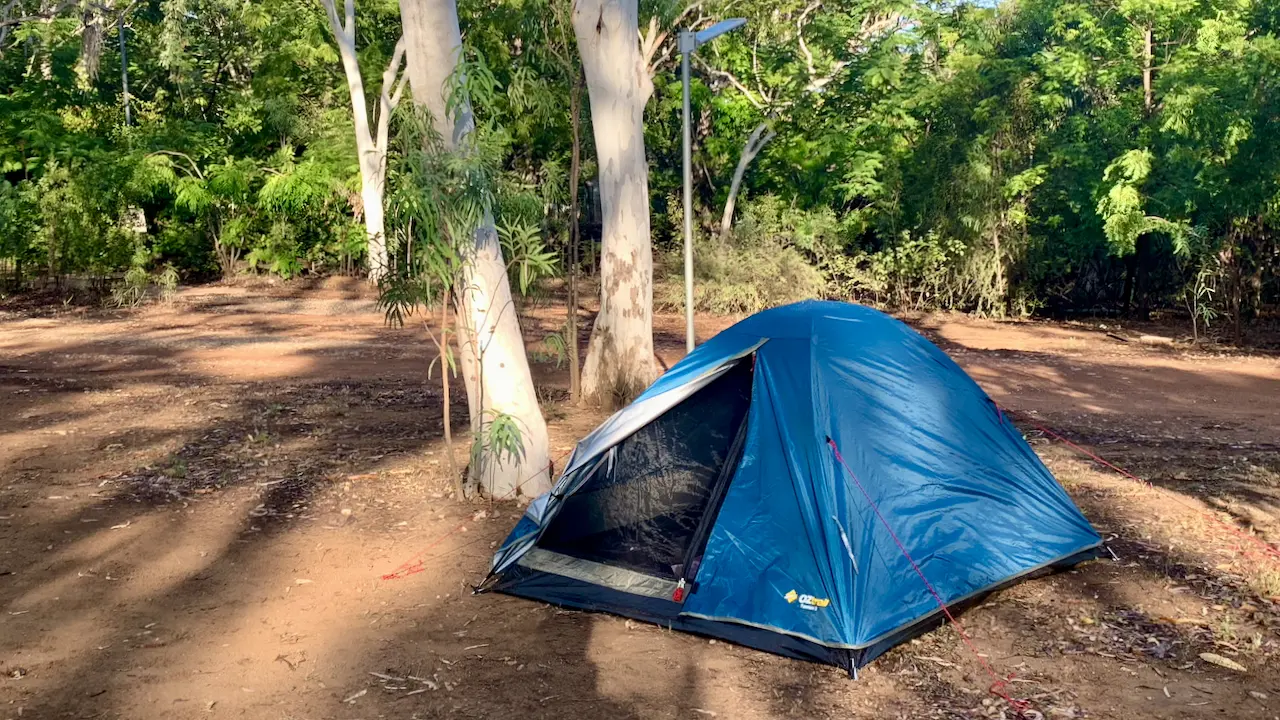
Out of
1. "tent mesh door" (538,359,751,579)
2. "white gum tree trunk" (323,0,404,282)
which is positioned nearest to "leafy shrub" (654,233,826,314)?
"white gum tree trunk" (323,0,404,282)

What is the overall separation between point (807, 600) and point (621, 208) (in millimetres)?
5901

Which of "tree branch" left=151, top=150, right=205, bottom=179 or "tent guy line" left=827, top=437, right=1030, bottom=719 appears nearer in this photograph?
"tent guy line" left=827, top=437, right=1030, bottom=719

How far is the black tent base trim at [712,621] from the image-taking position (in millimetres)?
5375

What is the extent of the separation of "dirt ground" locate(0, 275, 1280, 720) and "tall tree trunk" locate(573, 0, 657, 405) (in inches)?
23.3

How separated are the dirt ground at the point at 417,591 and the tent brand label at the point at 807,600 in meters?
0.28

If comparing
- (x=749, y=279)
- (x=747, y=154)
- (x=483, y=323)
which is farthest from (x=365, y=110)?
(x=483, y=323)

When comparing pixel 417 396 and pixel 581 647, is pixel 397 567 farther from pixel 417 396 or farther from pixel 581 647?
pixel 417 396

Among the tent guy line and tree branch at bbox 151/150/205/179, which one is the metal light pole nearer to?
the tent guy line

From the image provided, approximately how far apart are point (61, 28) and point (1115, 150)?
841 inches

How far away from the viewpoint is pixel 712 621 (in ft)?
18.7

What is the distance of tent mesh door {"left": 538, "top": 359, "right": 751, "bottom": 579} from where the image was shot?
21.1ft

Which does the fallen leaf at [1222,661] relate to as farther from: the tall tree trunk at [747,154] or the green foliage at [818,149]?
the tall tree trunk at [747,154]

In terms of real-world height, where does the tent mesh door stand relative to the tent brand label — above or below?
above

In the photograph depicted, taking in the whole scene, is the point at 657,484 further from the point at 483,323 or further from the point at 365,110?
the point at 365,110
